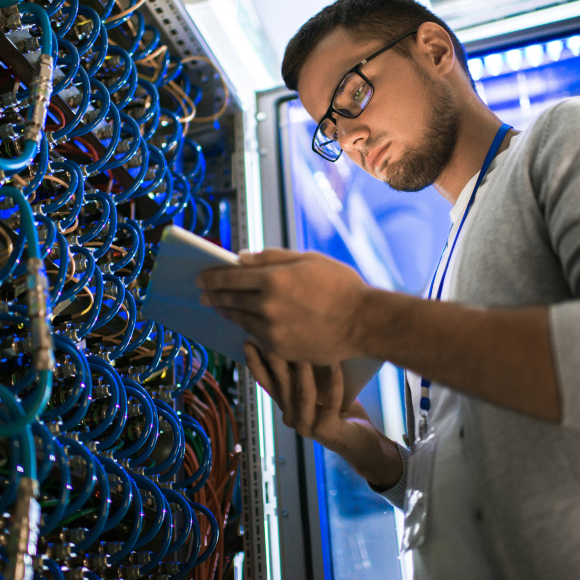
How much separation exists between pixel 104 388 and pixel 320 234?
3.41 ft

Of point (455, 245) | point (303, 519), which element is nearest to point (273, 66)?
point (455, 245)

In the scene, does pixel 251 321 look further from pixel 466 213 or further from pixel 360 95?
pixel 360 95

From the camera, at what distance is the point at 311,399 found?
0.82 metres

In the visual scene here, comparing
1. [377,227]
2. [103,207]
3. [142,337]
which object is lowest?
[142,337]

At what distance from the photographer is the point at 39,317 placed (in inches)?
25.5

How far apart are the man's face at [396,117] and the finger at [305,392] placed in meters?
0.61

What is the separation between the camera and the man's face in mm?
1158

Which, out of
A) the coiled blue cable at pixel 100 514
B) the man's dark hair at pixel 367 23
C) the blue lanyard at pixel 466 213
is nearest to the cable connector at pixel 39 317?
the coiled blue cable at pixel 100 514

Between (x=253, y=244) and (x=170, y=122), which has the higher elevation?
(x=170, y=122)

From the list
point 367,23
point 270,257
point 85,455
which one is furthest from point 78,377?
point 367,23

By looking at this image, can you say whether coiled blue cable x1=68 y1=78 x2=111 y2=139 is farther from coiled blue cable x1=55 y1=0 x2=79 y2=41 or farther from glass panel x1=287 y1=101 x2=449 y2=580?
glass panel x1=287 y1=101 x2=449 y2=580

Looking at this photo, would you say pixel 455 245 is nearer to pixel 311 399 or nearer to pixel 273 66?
pixel 311 399

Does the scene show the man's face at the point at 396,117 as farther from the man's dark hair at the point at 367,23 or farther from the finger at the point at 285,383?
the finger at the point at 285,383

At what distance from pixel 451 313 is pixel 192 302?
367 millimetres
